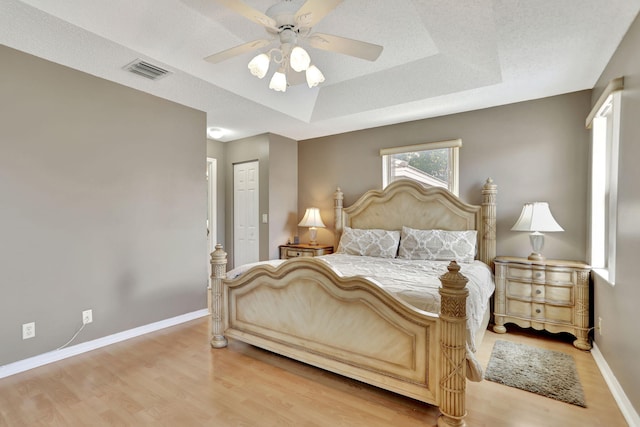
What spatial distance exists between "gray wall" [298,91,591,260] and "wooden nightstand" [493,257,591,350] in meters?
0.32

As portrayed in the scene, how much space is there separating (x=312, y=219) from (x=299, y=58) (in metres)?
2.91

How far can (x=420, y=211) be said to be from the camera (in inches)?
153

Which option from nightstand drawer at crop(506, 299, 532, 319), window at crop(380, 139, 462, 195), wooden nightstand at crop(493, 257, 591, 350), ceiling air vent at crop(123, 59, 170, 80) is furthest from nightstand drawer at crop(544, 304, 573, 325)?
ceiling air vent at crop(123, 59, 170, 80)

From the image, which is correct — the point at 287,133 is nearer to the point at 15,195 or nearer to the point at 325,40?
the point at 325,40

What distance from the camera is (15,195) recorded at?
2.41 m

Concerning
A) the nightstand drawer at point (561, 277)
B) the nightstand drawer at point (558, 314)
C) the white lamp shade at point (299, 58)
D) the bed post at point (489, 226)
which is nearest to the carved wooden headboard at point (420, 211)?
the bed post at point (489, 226)

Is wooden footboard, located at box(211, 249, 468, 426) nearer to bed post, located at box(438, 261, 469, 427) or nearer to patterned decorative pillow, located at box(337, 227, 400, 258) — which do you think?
bed post, located at box(438, 261, 469, 427)

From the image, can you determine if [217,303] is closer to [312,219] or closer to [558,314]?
[312,219]

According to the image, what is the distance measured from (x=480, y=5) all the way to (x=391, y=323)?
2144 mm

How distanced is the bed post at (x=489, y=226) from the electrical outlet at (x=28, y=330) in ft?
14.1

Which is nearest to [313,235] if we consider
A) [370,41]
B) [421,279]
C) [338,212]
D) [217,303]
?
[338,212]

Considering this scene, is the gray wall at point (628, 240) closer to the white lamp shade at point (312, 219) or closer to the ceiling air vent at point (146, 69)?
the white lamp shade at point (312, 219)

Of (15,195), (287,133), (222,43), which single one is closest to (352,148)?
(287,133)

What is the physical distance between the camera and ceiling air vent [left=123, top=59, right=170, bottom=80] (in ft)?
8.63
